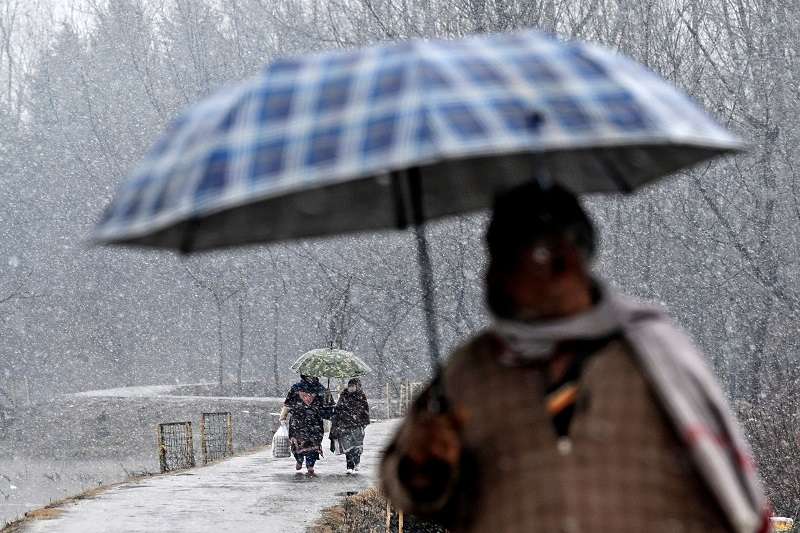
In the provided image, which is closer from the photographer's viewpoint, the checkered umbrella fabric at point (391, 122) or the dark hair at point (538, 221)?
the checkered umbrella fabric at point (391, 122)

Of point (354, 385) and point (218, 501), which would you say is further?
point (354, 385)

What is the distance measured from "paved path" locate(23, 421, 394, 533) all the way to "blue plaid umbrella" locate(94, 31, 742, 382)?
9.32m

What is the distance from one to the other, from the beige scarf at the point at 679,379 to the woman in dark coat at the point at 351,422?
15.3 meters

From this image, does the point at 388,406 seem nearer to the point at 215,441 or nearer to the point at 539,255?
the point at 215,441

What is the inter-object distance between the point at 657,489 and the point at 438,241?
21.8 m

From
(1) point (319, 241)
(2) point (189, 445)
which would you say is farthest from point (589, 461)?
(1) point (319, 241)

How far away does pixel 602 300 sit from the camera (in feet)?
9.58

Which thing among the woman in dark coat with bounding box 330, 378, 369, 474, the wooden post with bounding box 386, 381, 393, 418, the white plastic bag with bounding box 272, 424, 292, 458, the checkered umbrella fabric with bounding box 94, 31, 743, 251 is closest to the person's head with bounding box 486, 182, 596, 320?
the checkered umbrella fabric with bounding box 94, 31, 743, 251

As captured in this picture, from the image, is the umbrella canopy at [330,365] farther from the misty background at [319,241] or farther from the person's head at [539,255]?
the person's head at [539,255]

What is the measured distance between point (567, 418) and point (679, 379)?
0.26 meters

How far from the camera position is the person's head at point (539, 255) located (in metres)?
2.88

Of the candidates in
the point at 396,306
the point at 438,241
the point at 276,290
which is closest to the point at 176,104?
the point at 276,290

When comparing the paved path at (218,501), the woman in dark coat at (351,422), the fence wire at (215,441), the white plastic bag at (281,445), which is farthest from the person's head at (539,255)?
the fence wire at (215,441)

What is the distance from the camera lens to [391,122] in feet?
9.18
